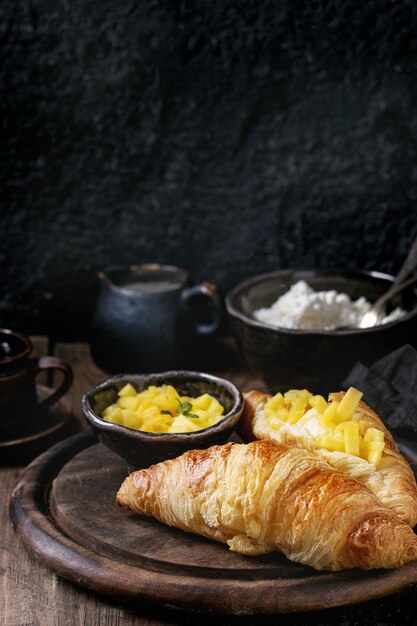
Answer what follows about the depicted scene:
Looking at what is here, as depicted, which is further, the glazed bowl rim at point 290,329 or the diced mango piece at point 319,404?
the glazed bowl rim at point 290,329

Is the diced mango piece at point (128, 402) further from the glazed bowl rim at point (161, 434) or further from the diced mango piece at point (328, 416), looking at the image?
the diced mango piece at point (328, 416)

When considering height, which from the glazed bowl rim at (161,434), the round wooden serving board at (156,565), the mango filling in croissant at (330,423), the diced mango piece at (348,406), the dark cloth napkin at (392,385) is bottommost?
the round wooden serving board at (156,565)

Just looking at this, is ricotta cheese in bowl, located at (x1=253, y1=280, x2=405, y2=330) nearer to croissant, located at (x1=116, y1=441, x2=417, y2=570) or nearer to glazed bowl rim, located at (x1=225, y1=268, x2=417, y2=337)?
glazed bowl rim, located at (x1=225, y1=268, x2=417, y2=337)

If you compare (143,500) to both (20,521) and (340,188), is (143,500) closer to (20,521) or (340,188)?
(20,521)

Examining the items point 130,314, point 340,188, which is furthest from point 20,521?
point 340,188

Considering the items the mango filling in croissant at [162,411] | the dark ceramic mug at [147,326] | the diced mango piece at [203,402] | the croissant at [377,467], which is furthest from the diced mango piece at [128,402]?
the dark ceramic mug at [147,326]

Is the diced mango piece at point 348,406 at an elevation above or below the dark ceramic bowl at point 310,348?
above
